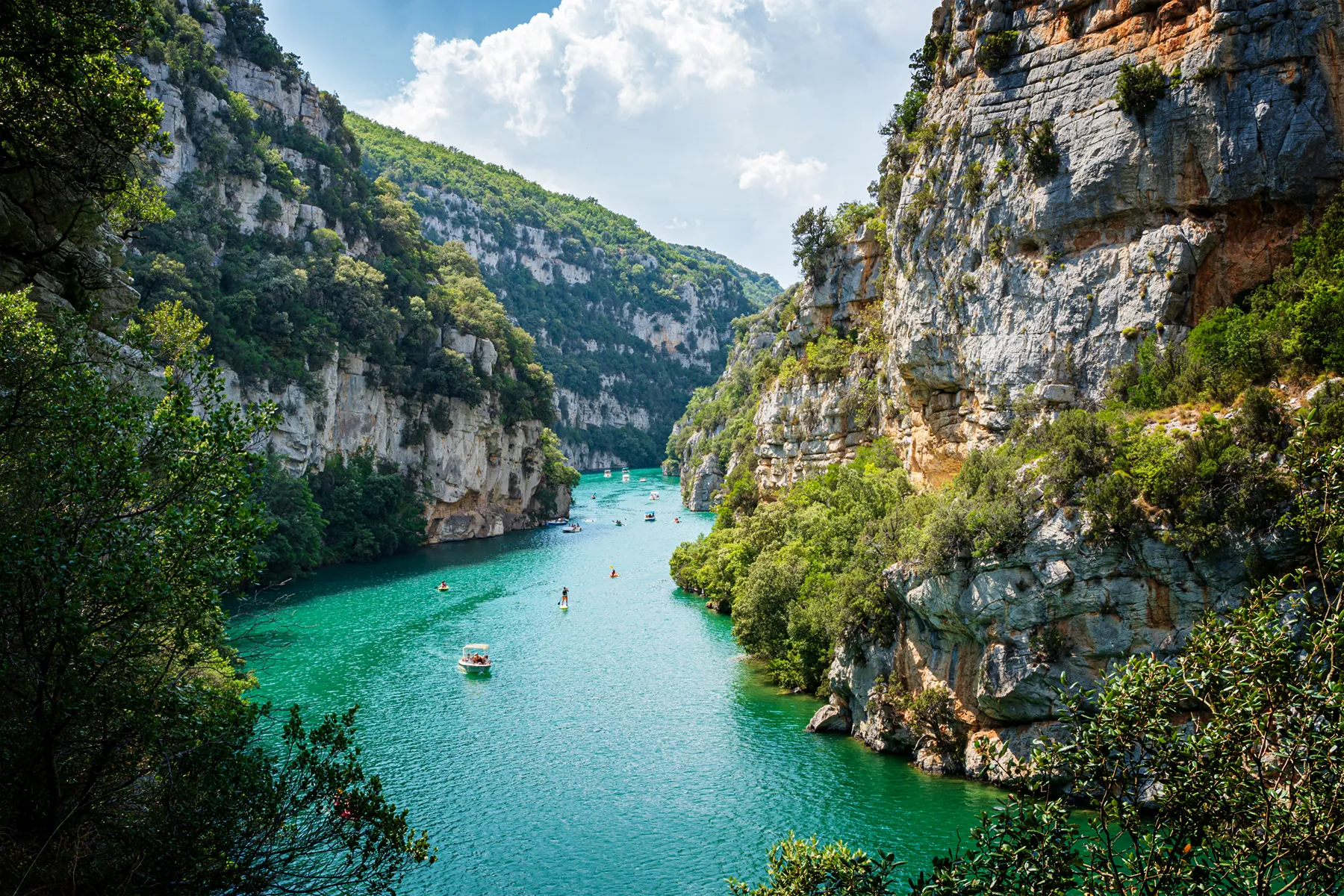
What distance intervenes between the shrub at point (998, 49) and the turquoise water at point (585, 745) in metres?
23.8

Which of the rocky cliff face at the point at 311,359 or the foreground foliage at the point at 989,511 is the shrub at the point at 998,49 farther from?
the rocky cliff face at the point at 311,359

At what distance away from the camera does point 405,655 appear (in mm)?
36156

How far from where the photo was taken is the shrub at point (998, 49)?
94.7 ft

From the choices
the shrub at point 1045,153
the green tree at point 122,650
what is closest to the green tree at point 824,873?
the green tree at point 122,650

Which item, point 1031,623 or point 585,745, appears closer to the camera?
point 1031,623

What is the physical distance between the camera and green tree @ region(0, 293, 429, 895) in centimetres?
880

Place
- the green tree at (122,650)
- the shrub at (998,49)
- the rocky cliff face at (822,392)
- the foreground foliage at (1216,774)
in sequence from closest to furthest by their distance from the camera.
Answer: the foreground foliage at (1216,774) < the green tree at (122,650) < the shrub at (998,49) < the rocky cliff face at (822,392)

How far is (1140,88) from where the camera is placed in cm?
2416

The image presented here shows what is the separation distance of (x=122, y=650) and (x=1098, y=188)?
1071 inches

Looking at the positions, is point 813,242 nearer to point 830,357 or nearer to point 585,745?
point 830,357

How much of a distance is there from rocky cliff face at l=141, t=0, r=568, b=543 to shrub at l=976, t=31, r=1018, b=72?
43.0 m

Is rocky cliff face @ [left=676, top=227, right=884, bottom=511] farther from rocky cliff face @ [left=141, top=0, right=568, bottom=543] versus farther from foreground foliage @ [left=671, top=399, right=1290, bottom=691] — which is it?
rocky cliff face @ [left=141, top=0, right=568, bottom=543]

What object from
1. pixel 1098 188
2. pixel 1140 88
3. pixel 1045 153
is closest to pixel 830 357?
pixel 1045 153

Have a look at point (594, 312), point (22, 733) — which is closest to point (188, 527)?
point (22, 733)
